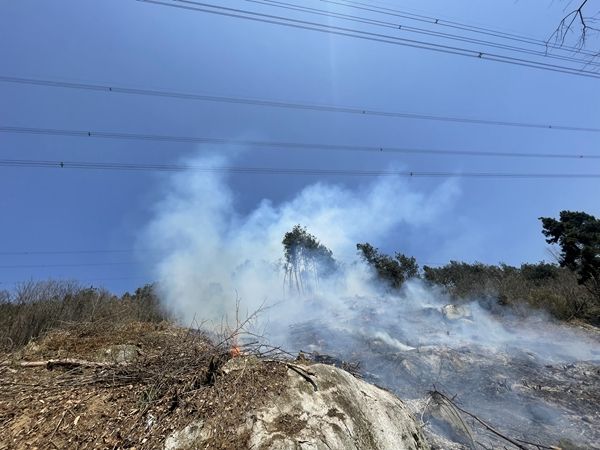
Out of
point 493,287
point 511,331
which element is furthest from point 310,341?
point 493,287

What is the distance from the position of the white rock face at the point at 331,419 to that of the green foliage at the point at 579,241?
83.8 feet

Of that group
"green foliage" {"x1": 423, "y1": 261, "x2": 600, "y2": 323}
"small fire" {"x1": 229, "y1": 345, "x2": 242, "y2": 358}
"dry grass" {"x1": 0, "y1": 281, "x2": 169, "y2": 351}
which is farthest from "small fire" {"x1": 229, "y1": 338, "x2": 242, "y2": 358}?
"green foliage" {"x1": 423, "y1": 261, "x2": 600, "y2": 323}

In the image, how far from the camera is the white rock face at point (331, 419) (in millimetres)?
3768

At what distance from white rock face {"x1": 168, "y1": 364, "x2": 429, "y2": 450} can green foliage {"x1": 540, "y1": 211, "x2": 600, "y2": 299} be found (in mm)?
25528

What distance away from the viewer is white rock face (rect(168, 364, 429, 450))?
3.77 m

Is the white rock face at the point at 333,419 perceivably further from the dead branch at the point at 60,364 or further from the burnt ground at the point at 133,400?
the dead branch at the point at 60,364

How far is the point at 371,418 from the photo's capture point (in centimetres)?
458

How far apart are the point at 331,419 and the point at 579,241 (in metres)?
28.7

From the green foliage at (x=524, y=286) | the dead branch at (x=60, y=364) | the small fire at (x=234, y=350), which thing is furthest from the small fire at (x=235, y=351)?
the green foliage at (x=524, y=286)

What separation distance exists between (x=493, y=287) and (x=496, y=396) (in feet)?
79.0

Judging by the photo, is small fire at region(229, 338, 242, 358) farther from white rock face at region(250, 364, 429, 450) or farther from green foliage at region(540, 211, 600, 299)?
green foliage at region(540, 211, 600, 299)

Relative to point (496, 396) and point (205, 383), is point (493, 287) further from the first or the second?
point (205, 383)

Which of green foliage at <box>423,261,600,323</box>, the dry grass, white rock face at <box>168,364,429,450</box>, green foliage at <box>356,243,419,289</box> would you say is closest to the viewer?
white rock face at <box>168,364,429,450</box>

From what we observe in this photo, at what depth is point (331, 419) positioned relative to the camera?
4.18 m
